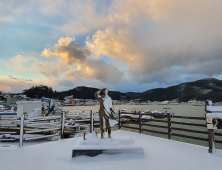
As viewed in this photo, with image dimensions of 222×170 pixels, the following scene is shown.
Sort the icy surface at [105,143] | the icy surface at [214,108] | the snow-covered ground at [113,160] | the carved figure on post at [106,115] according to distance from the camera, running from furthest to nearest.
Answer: the carved figure on post at [106,115]
the icy surface at [214,108]
the icy surface at [105,143]
the snow-covered ground at [113,160]

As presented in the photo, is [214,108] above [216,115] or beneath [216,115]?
above

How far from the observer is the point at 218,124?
3.80 meters

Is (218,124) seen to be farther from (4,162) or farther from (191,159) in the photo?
(4,162)

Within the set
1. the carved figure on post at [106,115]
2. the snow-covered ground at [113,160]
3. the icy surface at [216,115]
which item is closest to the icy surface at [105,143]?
the snow-covered ground at [113,160]

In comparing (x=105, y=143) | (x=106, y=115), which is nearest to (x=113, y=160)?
(x=105, y=143)

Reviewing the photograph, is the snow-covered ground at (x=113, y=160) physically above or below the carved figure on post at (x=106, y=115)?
below

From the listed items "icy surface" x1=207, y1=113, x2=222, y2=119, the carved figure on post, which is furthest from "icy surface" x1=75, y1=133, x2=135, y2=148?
"icy surface" x1=207, y1=113, x2=222, y2=119

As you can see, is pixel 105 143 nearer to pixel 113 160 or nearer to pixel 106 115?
pixel 113 160

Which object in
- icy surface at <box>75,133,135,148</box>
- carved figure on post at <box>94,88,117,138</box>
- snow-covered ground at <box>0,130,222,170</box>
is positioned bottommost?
snow-covered ground at <box>0,130,222,170</box>

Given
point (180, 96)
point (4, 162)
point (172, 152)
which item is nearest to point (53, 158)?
point (4, 162)

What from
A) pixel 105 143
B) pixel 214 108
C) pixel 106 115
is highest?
pixel 214 108

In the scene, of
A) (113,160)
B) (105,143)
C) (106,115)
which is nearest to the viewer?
(113,160)

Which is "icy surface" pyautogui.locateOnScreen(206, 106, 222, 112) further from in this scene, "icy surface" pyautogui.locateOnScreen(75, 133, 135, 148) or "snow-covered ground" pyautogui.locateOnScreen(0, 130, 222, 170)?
"icy surface" pyautogui.locateOnScreen(75, 133, 135, 148)

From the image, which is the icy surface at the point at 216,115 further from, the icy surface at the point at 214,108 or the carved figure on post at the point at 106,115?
the carved figure on post at the point at 106,115
